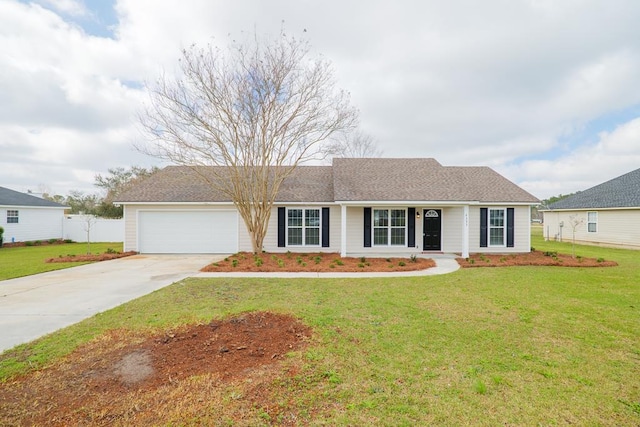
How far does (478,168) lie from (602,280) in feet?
31.9

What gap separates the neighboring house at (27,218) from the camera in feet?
60.2

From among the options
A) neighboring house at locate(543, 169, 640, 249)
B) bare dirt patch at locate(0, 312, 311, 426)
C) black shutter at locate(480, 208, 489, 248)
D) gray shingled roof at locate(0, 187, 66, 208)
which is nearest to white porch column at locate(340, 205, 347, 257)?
black shutter at locate(480, 208, 489, 248)

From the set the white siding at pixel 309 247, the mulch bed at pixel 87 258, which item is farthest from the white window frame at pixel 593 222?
the mulch bed at pixel 87 258

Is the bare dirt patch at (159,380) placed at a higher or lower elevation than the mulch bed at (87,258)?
lower

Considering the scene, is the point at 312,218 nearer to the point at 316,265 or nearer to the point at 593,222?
the point at 316,265

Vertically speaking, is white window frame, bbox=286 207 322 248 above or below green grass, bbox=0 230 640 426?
above

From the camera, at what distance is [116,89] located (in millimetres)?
13648

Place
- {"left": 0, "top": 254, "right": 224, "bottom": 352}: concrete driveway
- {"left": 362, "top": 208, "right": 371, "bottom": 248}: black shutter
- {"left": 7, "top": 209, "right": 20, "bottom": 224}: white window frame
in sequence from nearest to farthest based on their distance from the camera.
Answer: {"left": 0, "top": 254, "right": 224, "bottom": 352}: concrete driveway, {"left": 362, "top": 208, "right": 371, "bottom": 248}: black shutter, {"left": 7, "top": 209, "right": 20, "bottom": 224}: white window frame

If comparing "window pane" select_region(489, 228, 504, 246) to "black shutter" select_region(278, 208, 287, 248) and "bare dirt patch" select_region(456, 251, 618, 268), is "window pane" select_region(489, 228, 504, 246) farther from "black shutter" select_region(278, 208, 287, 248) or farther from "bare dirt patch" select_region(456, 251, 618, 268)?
"black shutter" select_region(278, 208, 287, 248)

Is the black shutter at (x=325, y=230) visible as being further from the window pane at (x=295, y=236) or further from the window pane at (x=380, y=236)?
the window pane at (x=380, y=236)

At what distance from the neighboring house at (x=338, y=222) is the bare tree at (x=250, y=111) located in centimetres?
144

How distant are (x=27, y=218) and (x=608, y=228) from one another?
35.8 m

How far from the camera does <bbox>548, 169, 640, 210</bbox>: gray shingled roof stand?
16.8 metres

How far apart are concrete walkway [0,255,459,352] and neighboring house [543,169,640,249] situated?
12.1 m
